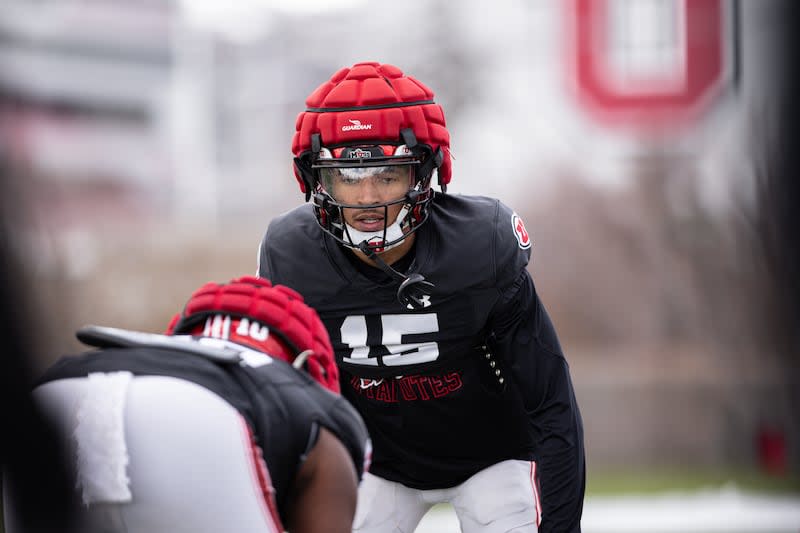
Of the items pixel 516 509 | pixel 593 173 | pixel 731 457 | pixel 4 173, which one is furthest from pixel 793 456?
pixel 4 173

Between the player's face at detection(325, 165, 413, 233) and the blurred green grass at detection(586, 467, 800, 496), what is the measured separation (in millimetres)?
6641

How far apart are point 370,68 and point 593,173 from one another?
991 centimetres

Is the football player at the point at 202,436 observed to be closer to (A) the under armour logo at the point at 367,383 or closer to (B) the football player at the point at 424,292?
(B) the football player at the point at 424,292

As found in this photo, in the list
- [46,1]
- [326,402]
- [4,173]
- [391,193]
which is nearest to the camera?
[4,173]

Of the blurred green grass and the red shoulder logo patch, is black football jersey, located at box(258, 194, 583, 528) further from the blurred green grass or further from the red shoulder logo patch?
the blurred green grass

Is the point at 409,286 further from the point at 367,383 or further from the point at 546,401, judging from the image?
the point at 546,401

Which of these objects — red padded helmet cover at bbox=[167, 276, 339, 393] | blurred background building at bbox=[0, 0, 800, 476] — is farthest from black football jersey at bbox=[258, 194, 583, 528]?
blurred background building at bbox=[0, 0, 800, 476]

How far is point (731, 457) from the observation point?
1067 cm

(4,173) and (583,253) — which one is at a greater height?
(4,173)

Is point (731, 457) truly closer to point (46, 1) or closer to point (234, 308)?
point (234, 308)

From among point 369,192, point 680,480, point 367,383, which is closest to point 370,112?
point 369,192

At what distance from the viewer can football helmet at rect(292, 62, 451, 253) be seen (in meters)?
3.21

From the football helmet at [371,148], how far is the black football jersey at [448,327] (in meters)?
0.11

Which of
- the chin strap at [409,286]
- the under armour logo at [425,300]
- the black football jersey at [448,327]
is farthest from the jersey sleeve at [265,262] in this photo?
the under armour logo at [425,300]
